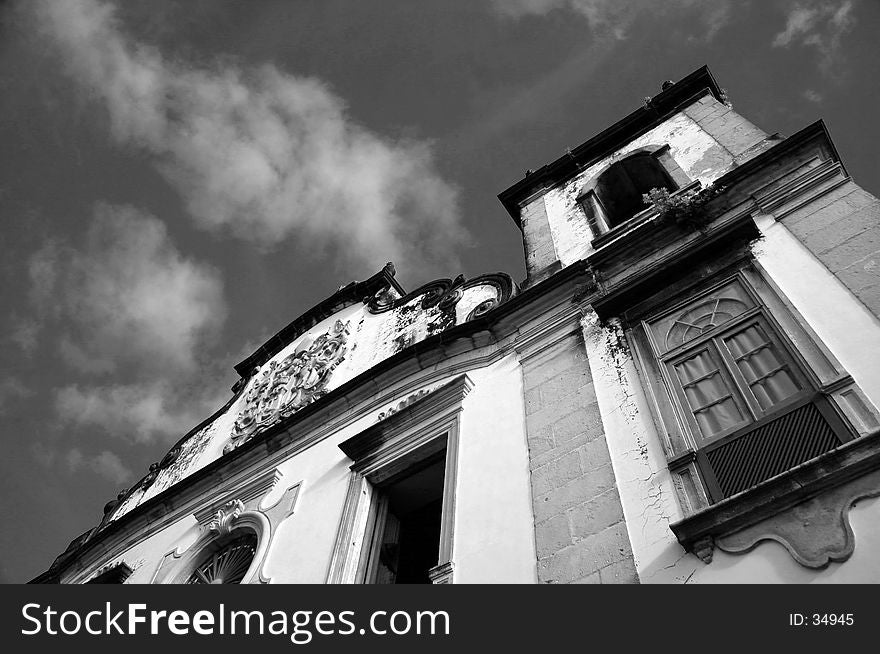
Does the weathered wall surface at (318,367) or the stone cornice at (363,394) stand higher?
the weathered wall surface at (318,367)

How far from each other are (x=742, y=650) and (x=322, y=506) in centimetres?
587

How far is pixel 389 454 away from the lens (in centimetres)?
902

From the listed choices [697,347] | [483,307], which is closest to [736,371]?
[697,347]

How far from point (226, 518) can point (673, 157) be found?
28.8 ft

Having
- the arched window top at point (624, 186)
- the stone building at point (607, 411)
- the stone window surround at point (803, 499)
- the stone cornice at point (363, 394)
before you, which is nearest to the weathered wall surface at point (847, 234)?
the stone building at point (607, 411)

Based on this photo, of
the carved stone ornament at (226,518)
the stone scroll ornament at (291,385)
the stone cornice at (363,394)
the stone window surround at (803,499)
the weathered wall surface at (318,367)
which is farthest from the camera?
the stone scroll ornament at (291,385)

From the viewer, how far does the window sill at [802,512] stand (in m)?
4.82

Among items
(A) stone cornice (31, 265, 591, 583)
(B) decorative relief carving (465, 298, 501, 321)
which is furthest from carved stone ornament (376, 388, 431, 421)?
(B) decorative relief carving (465, 298, 501, 321)

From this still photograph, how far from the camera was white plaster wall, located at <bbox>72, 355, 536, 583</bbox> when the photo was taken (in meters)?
6.64

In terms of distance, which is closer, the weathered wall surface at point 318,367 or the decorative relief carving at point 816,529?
the decorative relief carving at point 816,529

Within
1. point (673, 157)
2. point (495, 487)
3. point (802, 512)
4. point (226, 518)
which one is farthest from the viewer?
point (673, 157)

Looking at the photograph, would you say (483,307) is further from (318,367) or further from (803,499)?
(803,499)

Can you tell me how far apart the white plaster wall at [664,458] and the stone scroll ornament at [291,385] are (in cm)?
600

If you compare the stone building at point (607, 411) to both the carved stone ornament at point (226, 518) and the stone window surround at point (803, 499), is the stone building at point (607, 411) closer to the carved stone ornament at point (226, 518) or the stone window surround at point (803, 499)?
the stone window surround at point (803, 499)
